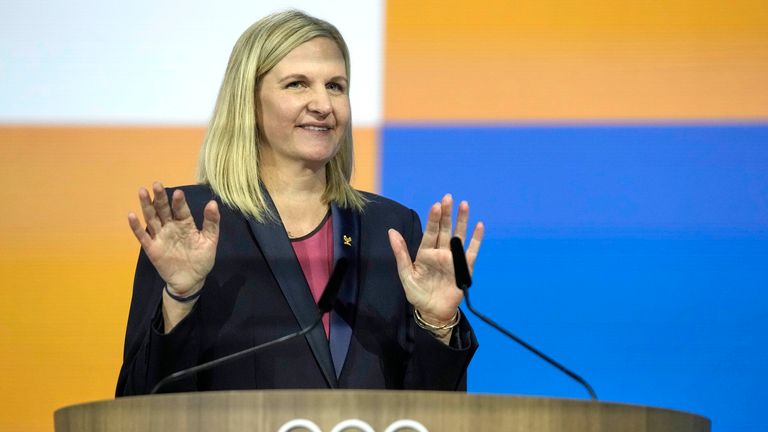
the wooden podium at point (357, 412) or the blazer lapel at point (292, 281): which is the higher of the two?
the blazer lapel at point (292, 281)

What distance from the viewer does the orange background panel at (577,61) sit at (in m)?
2.82

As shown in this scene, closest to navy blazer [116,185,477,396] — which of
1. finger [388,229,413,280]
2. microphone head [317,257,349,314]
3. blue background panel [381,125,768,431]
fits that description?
finger [388,229,413,280]

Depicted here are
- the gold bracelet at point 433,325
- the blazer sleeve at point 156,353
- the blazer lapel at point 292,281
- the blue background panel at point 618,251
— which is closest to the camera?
the blazer sleeve at point 156,353

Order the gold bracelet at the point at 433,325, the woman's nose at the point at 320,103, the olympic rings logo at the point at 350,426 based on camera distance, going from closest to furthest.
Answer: the olympic rings logo at the point at 350,426 → the gold bracelet at the point at 433,325 → the woman's nose at the point at 320,103

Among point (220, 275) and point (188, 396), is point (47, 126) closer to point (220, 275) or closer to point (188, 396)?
point (220, 275)

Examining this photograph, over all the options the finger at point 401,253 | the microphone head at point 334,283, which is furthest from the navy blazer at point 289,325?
the microphone head at point 334,283

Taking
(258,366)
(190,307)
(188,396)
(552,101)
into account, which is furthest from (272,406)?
(552,101)

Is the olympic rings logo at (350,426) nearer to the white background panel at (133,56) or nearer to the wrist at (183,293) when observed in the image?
the wrist at (183,293)

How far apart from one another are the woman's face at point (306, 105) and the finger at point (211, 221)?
0.42 meters

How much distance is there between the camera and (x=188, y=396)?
1413mm

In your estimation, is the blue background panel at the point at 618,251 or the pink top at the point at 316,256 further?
the blue background panel at the point at 618,251

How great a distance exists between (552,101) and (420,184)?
0.38 m

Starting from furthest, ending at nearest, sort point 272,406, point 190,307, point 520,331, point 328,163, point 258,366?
point 520,331 → point 328,163 → point 258,366 → point 190,307 → point 272,406

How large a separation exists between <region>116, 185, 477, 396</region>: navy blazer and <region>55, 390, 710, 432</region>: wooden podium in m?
0.58
